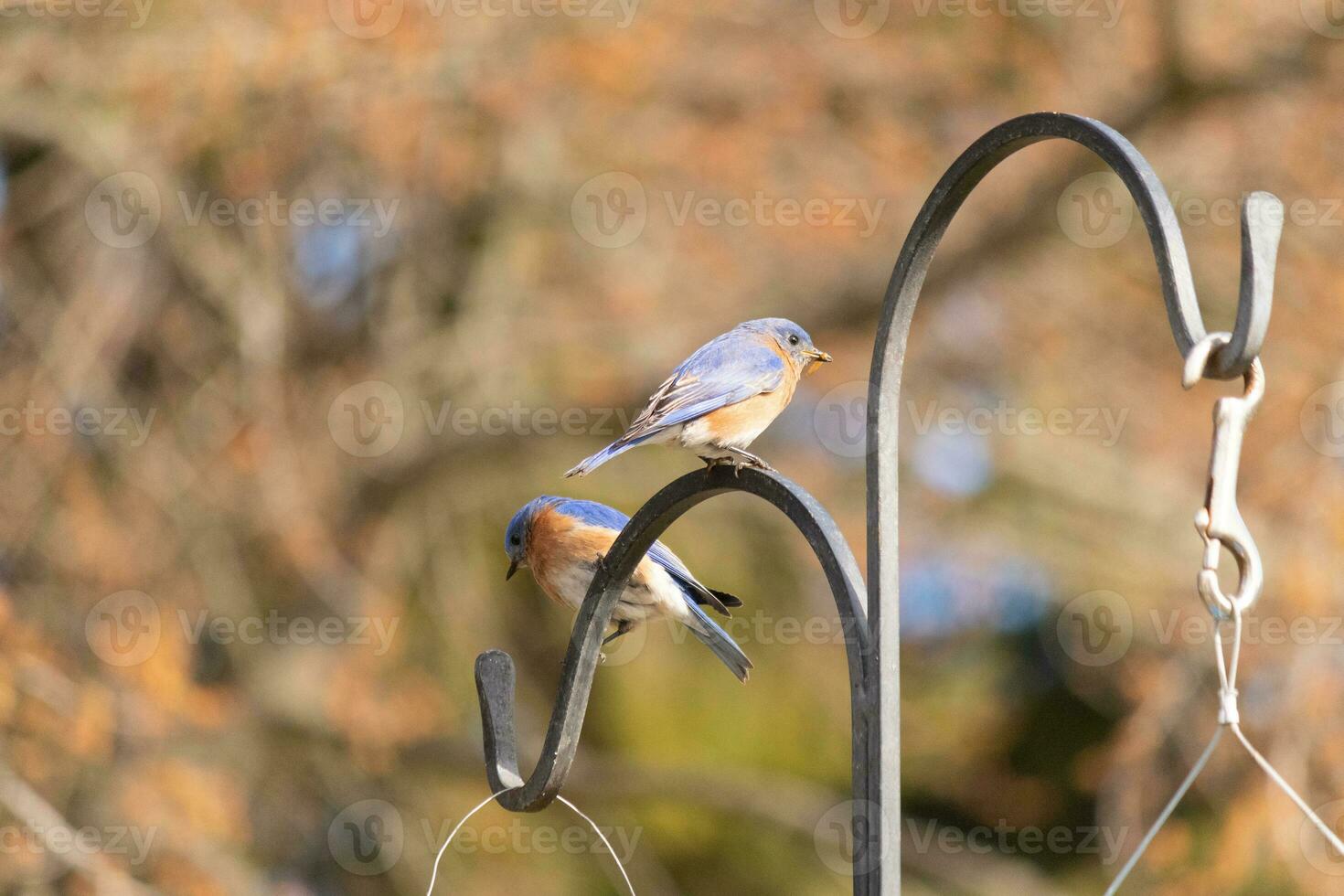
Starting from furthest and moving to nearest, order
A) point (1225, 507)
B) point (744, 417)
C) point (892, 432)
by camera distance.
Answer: point (744, 417) < point (892, 432) < point (1225, 507)

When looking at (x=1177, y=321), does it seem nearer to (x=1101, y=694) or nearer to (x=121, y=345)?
(x=121, y=345)

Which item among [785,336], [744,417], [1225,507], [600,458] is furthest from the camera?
[785,336]

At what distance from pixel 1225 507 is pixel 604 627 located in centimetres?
110

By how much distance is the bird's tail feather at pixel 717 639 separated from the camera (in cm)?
250

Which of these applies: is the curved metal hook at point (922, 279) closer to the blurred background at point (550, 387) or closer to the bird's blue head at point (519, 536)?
the bird's blue head at point (519, 536)

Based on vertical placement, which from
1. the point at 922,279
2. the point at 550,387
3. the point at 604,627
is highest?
the point at 922,279

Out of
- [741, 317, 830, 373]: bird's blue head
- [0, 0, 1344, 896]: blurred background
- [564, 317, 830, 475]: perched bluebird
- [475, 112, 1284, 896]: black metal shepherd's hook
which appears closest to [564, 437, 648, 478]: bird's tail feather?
[564, 317, 830, 475]: perched bluebird

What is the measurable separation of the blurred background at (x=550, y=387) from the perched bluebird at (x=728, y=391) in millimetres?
2346

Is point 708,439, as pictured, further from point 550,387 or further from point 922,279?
point 550,387

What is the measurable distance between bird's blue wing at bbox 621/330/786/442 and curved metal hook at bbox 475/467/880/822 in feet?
1.81

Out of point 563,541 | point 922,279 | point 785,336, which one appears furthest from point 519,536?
point 922,279

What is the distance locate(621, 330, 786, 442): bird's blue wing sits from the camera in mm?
2658

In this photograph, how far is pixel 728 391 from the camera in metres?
2.71

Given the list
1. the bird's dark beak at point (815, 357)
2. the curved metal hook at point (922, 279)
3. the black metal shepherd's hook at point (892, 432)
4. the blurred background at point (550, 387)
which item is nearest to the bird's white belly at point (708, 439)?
the bird's dark beak at point (815, 357)
